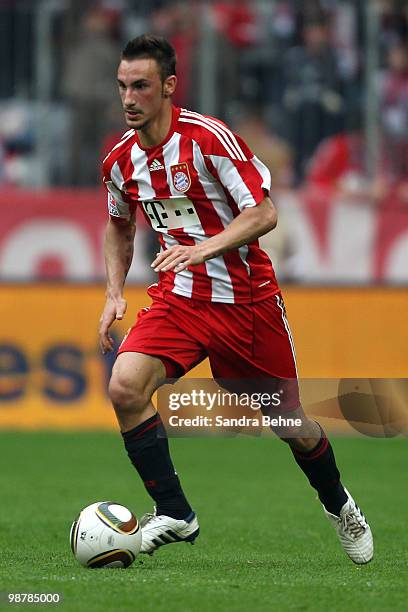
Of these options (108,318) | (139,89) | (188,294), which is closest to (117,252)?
(108,318)

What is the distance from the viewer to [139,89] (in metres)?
6.24

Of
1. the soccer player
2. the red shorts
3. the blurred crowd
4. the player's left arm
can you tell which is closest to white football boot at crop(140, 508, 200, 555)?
the soccer player

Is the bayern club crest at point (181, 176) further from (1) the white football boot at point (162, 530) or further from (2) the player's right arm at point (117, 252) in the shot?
(1) the white football boot at point (162, 530)

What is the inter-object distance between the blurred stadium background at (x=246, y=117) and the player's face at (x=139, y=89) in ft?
25.4

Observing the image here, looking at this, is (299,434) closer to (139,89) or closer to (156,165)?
(156,165)

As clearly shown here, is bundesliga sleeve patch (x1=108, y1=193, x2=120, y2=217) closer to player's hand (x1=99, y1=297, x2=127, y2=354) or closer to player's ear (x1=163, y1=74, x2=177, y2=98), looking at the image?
player's hand (x1=99, y1=297, x2=127, y2=354)

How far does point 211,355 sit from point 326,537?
5.68ft

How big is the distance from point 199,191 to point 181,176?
0.38 feet

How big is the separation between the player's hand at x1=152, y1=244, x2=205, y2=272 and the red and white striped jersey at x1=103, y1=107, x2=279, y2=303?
0.43m

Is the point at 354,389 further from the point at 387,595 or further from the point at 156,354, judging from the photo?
the point at 387,595

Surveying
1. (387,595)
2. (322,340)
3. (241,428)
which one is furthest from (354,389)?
(322,340)

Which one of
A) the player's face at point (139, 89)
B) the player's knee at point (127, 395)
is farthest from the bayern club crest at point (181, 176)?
the player's knee at point (127, 395)

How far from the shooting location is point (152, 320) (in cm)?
636

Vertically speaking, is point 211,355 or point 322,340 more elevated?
point 211,355
